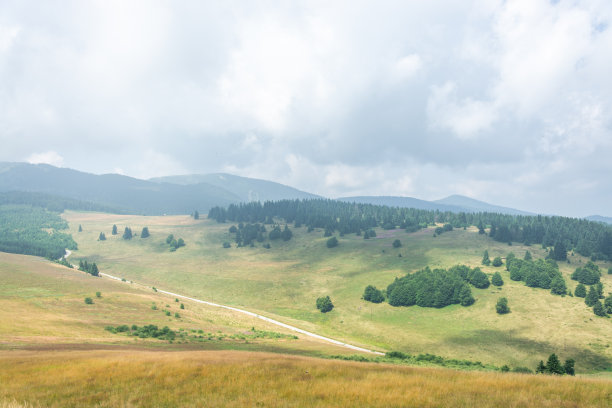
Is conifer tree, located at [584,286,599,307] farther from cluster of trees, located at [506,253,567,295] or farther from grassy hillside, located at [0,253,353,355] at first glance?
grassy hillside, located at [0,253,353,355]

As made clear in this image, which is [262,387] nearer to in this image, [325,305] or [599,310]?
[325,305]

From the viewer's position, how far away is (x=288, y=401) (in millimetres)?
11148

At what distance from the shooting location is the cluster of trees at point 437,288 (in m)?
87.8

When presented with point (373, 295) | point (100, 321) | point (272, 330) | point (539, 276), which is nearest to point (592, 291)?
point (539, 276)

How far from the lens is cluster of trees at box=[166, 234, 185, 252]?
7205 inches

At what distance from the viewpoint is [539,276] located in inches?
3617

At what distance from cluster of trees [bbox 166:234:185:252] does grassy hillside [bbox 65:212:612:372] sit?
380 centimetres

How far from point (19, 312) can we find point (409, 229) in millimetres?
182160

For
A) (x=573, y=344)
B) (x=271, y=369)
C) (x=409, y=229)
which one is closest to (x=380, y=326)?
(x=573, y=344)

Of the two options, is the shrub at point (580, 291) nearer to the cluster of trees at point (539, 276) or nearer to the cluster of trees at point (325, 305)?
the cluster of trees at point (539, 276)

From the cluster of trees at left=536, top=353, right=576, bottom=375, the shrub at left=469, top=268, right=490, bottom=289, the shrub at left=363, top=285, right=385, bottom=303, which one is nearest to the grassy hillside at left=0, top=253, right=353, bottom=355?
the cluster of trees at left=536, top=353, right=576, bottom=375

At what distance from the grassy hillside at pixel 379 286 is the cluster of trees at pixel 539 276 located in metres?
2.24

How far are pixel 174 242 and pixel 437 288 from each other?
14999cm

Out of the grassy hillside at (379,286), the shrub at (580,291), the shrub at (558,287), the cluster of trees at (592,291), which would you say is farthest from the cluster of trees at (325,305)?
the shrub at (580,291)
